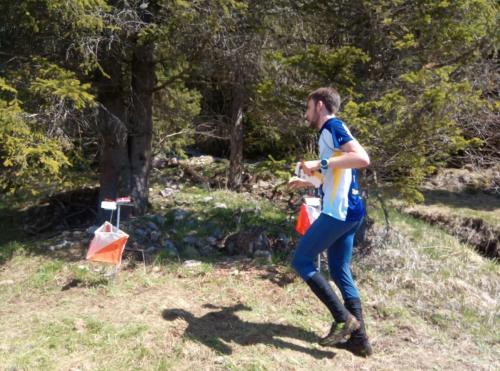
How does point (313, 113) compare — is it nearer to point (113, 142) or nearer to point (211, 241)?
point (211, 241)

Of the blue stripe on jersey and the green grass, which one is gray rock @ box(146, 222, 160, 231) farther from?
the blue stripe on jersey

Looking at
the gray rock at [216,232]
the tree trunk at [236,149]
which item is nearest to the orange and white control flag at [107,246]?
the gray rock at [216,232]

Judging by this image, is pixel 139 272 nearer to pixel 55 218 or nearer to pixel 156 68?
pixel 156 68

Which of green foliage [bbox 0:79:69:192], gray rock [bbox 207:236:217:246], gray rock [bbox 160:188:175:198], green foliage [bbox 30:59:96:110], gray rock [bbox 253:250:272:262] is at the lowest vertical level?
gray rock [bbox 160:188:175:198]

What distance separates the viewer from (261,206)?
869cm

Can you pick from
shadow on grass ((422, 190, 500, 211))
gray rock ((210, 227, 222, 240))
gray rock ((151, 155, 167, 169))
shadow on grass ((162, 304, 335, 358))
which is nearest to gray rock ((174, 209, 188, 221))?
gray rock ((210, 227, 222, 240))

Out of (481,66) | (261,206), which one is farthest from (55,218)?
(481,66)

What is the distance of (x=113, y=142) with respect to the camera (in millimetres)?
7660

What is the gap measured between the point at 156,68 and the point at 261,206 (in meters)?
2.70

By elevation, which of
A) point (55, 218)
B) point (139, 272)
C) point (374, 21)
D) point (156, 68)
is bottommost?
point (55, 218)

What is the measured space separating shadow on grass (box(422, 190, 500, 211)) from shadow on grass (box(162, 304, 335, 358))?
7560mm

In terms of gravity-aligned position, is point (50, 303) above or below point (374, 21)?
below

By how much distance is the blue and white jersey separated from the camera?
12.6 ft

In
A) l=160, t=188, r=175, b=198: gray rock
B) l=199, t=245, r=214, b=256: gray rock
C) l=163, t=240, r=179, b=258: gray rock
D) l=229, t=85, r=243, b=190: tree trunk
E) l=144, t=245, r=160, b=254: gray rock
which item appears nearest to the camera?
l=163, t=240, r=179, b=258: gray rock
